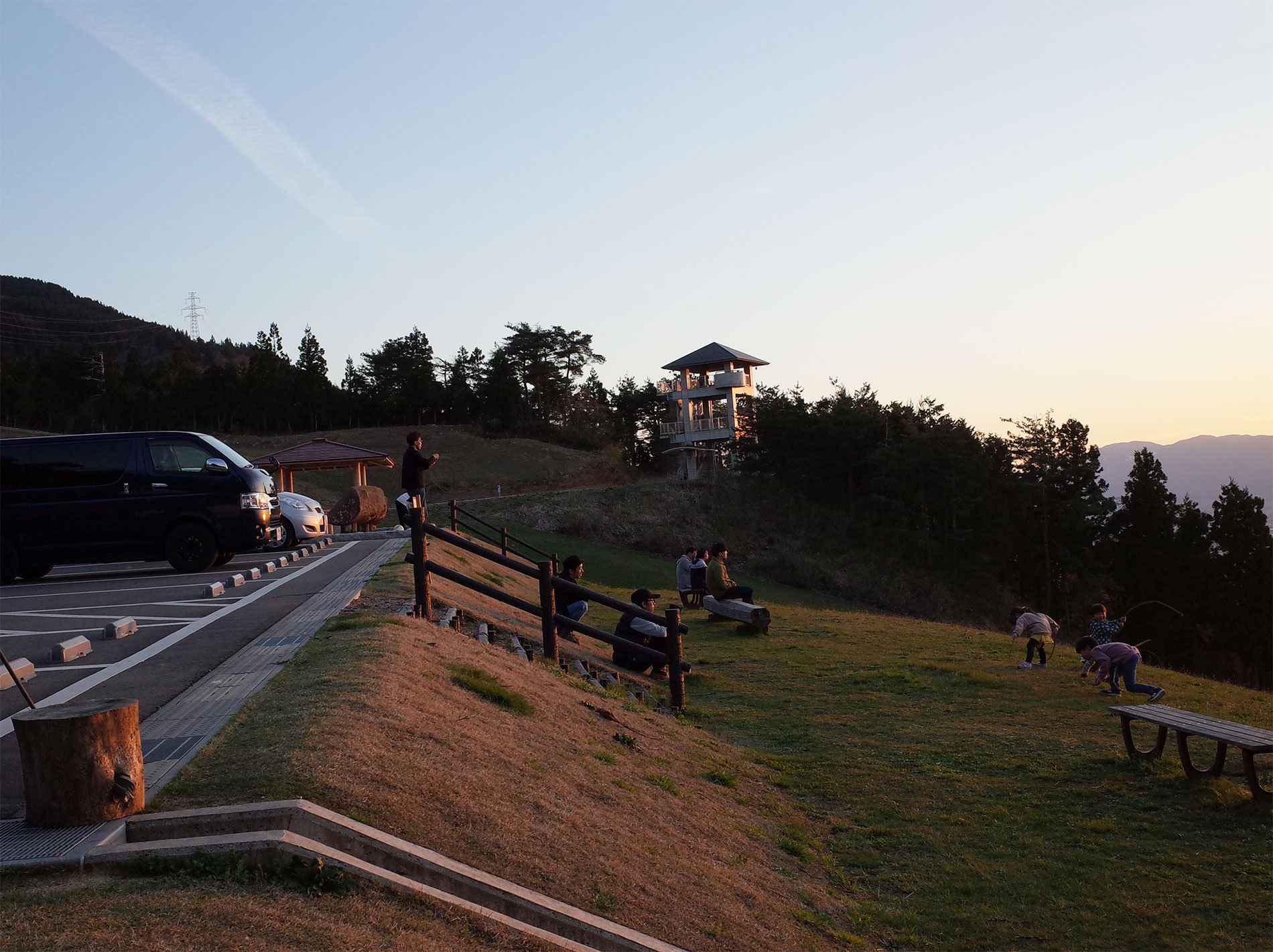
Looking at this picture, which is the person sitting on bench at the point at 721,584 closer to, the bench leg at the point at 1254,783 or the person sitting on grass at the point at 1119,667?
the person sitting on grass at the point at 1119,667

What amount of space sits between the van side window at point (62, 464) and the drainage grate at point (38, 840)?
11643 mm

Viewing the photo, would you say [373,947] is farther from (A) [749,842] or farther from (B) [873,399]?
(B) [873,399]

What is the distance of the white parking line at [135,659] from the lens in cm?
690

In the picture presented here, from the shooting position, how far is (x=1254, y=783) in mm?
7492

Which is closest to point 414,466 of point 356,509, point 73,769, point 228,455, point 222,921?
point 228,455

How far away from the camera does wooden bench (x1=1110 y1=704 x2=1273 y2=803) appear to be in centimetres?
743

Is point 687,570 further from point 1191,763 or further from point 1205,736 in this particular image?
point 1205,736

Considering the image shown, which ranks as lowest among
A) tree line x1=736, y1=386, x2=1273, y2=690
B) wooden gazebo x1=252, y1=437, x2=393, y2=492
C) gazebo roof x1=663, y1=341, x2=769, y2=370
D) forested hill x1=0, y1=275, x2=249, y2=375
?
tree line x1=736, y1=386, x2=1273, y2=690

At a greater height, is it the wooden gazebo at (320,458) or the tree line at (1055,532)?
the wooden gazebo at (320,458)

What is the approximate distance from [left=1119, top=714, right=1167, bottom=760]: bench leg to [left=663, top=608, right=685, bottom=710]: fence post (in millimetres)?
4504

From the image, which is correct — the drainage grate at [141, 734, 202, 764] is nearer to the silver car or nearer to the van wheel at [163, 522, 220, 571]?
the van wheel at [163, 522, 220, 571]

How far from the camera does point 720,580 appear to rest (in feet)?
63.9

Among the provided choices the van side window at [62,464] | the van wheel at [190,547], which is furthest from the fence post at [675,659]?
the van side window at [62,464]

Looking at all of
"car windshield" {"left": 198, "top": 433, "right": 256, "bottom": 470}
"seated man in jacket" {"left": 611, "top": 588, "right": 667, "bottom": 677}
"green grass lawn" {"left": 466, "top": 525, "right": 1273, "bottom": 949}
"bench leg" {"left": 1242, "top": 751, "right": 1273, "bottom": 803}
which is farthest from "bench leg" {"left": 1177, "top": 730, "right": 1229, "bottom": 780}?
"car windshield" {"left": 198, "top": 433, "right": 256, "bottom": 470}
